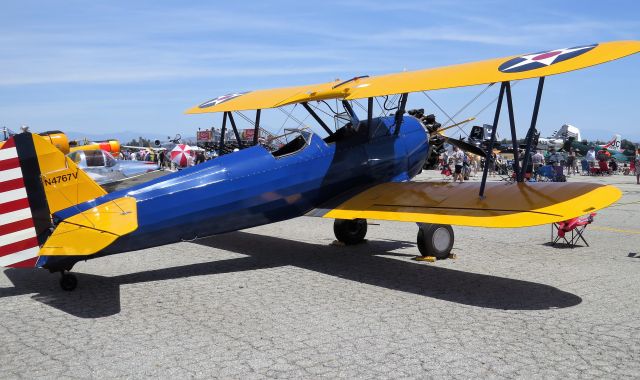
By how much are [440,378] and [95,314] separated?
3.44 metres

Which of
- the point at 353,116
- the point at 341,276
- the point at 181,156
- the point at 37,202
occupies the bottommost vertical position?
the point at 341,276

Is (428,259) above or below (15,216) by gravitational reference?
below

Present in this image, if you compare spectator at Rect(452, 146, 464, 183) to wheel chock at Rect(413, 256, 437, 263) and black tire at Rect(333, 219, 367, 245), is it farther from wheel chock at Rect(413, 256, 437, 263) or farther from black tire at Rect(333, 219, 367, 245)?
wheel chock at Rect(413, 256, 437, 263)

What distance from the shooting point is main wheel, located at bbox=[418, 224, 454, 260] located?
8258 mm

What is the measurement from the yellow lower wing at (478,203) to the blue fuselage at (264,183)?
1.37 feet

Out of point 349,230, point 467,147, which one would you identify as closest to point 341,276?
point 349,230

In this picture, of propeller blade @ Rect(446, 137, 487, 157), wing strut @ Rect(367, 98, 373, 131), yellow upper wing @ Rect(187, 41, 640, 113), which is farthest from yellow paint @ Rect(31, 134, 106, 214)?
propeller blade @ Rect(446, 137, 487, 157)

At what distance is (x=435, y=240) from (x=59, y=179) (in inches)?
195

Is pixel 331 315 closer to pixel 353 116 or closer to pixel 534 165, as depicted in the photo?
pixel 353 116

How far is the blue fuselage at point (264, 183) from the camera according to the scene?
6801 millimetres

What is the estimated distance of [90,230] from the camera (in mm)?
5914

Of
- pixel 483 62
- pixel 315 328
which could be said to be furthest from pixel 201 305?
pixel 483 62

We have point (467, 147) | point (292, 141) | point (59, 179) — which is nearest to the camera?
point (59, 179)

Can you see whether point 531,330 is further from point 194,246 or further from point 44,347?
point 194,246
